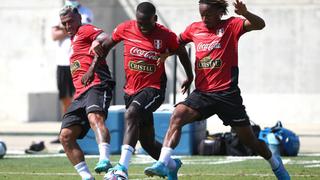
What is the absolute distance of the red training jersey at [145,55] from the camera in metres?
11.0

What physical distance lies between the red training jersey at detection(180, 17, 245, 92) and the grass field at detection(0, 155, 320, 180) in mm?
1344

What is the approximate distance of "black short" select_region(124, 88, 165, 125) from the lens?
35.3 ft

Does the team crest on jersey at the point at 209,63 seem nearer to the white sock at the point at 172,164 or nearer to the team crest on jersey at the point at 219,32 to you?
the team crest on jersey at the point at 219,32

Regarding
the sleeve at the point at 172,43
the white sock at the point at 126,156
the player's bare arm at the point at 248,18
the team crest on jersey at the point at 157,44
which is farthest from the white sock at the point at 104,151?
the player's bare arm at the point at 248,18

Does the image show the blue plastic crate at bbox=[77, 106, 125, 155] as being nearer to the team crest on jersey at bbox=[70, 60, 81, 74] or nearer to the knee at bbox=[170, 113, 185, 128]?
the team crest on jersey at bbox=[70, 60, 81, 74]

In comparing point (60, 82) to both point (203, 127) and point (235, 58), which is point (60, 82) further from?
point (235, 58)

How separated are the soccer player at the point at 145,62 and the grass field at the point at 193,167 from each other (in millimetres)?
989

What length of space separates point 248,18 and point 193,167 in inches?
125

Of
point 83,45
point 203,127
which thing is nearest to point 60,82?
point 203,127

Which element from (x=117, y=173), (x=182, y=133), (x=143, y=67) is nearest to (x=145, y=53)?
(x=143, y=67)

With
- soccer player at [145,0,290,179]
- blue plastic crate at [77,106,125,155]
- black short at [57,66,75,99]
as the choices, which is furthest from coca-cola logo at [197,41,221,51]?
black short at [57,66,75,99]

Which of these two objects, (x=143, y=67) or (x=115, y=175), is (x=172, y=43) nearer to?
(x=143, y=67)

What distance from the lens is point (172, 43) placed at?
11.2m

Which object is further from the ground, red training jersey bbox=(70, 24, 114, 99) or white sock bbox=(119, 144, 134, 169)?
red training jersey bbox=(70, 24, 114, 99)
